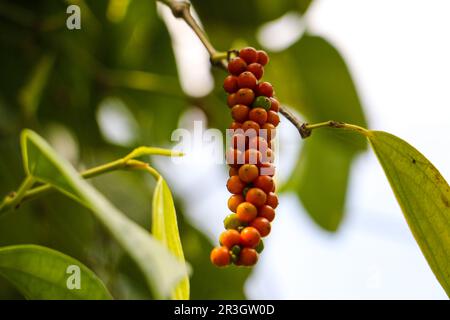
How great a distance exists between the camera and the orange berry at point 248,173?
566 mm

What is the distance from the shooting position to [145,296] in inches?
44.7

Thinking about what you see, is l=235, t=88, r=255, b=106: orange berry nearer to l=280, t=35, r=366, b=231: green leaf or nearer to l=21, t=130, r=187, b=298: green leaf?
l=21, t=130, r=187, b=298: green leaf

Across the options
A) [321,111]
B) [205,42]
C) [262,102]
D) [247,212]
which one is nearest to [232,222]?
[247,212]

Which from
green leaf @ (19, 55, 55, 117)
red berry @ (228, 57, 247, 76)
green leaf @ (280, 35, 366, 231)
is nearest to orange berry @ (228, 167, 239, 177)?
red berry @ (228, 57, 247, 76)

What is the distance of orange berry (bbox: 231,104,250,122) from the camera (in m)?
0.60

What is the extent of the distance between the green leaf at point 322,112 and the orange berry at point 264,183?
2.49ft

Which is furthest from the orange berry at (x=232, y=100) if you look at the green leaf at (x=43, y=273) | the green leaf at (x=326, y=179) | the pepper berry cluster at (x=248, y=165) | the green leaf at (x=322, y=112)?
the green leaf at (x=326, y=179)

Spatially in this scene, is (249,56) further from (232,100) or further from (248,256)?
(248,256)

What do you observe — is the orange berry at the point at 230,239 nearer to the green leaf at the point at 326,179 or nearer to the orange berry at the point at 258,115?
the orange berry at the point at 258,115

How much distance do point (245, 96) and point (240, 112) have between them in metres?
0.02

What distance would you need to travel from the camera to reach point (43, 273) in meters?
0.68

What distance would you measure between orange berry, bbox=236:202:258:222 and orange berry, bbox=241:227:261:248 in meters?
0.02

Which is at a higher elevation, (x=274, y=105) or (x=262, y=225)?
(x=274, y=105)
